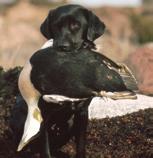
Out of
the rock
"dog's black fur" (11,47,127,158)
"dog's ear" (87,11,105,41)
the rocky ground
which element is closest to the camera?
"dog's black fur" (11,47,127,158)

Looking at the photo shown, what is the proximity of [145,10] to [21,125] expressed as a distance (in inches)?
1514

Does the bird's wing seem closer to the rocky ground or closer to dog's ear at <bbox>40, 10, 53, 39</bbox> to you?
dog's ear at <bbox>40, 10, 53, 39</bbox>

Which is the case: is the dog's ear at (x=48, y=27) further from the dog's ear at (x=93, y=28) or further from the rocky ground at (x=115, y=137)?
the rocky ground at (x=115, y=137)

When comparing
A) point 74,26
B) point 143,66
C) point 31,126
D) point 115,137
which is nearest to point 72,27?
point 74,26

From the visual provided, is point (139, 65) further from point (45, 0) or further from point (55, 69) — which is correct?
point (45, 0)

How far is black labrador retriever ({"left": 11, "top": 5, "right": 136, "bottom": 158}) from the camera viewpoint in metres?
5.83

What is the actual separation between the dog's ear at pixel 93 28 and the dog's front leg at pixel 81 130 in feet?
2.03

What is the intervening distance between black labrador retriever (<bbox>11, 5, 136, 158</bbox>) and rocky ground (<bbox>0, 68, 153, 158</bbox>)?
1013mm

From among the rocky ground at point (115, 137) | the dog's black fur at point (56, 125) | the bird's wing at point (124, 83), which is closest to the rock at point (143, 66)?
the rocky ground at point (115, 137)

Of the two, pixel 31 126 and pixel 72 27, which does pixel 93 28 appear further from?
pixel 31 126

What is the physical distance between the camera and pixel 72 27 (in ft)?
19.6

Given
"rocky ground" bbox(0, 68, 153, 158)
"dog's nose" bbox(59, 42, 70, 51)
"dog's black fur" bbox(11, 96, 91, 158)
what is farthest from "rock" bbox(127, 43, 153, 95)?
"dog's nose" bbox(59, 42, 70, 51)

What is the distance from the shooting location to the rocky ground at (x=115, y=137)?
7258 millimetres

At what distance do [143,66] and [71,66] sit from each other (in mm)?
4654
